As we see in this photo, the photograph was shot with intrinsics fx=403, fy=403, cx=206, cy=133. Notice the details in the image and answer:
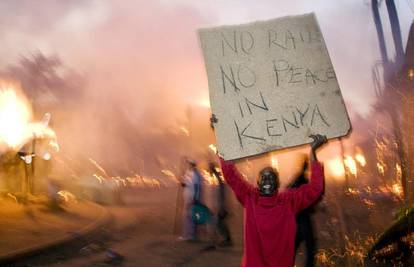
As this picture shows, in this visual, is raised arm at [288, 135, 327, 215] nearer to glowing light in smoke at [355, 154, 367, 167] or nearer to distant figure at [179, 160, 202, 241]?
distant figure at [179, 160, 202, 241]

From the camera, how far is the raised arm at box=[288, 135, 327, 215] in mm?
2639

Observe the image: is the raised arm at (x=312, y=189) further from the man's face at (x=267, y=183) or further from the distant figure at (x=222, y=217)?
the distant figure at (x=222, y=217)

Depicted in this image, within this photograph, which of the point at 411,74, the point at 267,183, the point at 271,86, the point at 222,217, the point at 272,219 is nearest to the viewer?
the point at 272,219

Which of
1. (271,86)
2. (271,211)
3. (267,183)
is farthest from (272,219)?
(271,86)

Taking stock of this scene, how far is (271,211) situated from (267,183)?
0.19m

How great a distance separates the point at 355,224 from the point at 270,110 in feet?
31.9

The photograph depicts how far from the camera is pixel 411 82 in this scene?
710 inches

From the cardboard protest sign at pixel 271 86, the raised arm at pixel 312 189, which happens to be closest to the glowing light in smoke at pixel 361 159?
the cardboard protest sign at pixel 271 86

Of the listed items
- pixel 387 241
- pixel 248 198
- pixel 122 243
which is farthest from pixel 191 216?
pixel 248 198

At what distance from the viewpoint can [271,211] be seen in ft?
8.57

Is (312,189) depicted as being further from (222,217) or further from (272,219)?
(222,217)

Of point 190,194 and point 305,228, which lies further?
point 190,194

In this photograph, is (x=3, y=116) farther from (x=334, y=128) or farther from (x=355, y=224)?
(x=334, y=128)

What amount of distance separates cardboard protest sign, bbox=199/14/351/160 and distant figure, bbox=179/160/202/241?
6264 mm
